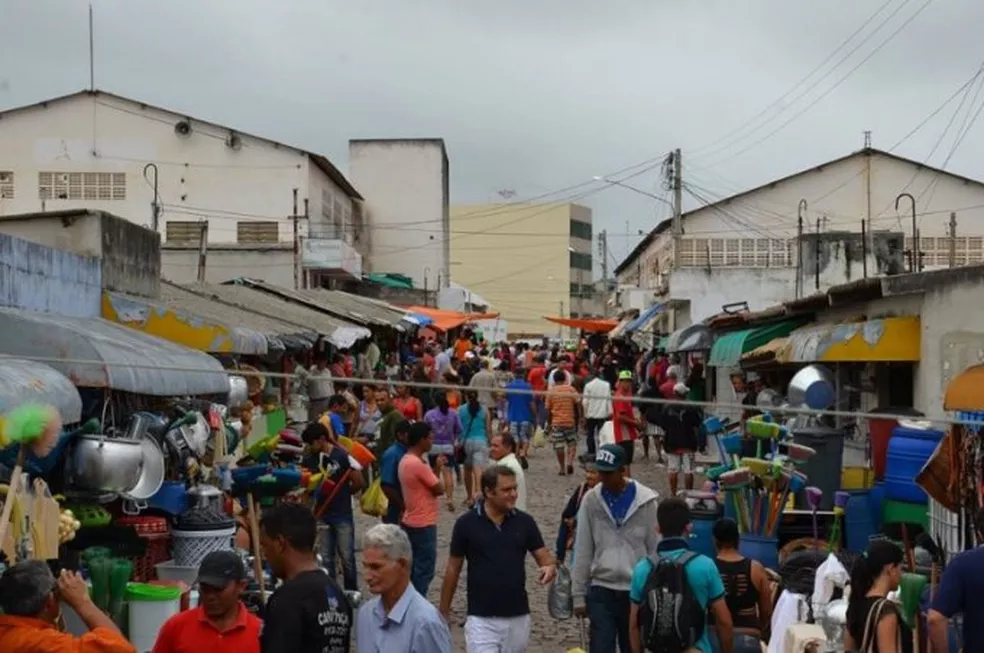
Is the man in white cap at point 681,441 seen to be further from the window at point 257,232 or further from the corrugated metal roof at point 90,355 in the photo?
the window at point 257,232

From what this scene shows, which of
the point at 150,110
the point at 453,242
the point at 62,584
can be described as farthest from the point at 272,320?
the point at 453,242

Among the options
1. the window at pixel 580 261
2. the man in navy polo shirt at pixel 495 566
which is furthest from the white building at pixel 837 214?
the window at pixel 580 261

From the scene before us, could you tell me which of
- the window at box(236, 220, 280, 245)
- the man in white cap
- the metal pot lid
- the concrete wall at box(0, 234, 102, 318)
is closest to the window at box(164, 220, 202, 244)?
the window at box(236, 220, 280, 245)

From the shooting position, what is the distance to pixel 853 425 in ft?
49.8

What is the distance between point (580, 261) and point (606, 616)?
90.9m

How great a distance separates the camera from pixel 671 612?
6.34 m

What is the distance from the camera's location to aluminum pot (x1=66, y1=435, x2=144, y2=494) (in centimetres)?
733

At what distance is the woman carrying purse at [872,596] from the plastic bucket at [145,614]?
365 centimetres

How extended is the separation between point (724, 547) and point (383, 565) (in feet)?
9.48

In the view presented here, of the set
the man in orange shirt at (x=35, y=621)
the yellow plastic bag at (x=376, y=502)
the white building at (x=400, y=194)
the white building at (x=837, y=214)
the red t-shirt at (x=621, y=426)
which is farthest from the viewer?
the white building at (x=400, y=194)

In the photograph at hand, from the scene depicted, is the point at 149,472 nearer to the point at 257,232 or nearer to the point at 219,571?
the point at 219,571

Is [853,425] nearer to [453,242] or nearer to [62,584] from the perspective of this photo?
[62,584]

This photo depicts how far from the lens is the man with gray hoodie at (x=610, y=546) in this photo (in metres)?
7.59

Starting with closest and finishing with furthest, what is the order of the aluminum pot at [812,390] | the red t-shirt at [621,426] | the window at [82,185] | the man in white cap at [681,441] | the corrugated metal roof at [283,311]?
the aluminum pot at [812,390] < the red t-shirt at [621,426] < the man in white cap at [681,441] < the corrugated metal roof at [283,311] < the window at [82,185]
